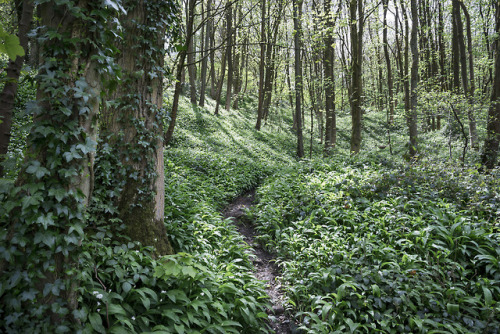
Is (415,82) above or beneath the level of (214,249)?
above

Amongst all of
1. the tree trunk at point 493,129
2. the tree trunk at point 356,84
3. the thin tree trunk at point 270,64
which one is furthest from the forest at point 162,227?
the thin tree trunk at point 270,64

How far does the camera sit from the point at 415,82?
9.47m

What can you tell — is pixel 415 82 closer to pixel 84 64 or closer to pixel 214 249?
pixel 214 249

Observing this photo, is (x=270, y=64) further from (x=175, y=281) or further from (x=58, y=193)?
(x=58, y=193)

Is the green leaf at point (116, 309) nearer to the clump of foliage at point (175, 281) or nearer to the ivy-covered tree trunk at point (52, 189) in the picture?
the clump of foliage at point (175, 281)

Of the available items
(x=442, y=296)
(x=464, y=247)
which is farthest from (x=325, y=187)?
(x=442, y=296)

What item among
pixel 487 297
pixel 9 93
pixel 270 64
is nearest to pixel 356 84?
pixel 270 64

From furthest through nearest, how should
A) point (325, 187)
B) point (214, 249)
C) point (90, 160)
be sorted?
point (325, 187)
point (214, 249)
point (90, 160)

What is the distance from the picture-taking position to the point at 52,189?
212 cm

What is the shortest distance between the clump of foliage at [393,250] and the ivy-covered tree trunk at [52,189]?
8.73 ft

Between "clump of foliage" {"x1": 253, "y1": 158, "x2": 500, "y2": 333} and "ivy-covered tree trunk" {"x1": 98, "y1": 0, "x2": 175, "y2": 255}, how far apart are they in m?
2.33

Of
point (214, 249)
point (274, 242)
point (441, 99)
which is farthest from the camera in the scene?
point (441, 99)

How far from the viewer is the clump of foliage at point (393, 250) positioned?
3.37 metres

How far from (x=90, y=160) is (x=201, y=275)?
73.4 inches
